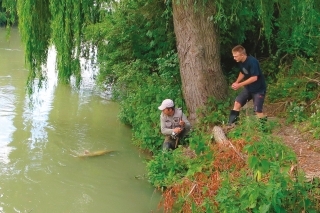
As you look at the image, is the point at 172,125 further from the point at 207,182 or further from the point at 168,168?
the point at 207,182

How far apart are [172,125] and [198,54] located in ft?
4.64

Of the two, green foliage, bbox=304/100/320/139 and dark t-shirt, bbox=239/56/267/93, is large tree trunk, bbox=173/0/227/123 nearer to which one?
dark t-shirt, bbox=239/56/267/93

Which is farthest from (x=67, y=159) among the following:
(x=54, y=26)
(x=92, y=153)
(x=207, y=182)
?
(x=207, y=182)

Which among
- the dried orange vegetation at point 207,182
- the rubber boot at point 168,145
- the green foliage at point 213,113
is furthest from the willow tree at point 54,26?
the dried orange vegetation at point 207,182

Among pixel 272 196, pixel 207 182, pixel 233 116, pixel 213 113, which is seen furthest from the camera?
pixel 213 113

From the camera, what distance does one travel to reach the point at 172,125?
24.0 ft

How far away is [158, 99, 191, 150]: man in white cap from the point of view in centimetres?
714

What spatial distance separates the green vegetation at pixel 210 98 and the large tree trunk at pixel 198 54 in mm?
187

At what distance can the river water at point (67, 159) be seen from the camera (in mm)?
6504

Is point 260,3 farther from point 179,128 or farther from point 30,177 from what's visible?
point 30,177

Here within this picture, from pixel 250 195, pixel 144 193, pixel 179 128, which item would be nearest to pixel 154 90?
pixel 179 128

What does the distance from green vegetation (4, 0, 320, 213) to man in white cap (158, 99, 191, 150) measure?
0.26 meters

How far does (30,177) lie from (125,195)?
66.7 inches

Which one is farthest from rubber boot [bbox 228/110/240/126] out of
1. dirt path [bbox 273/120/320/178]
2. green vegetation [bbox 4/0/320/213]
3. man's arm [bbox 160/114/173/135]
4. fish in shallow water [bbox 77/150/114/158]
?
fish in shallow water [bbox 77/150/114/158]
